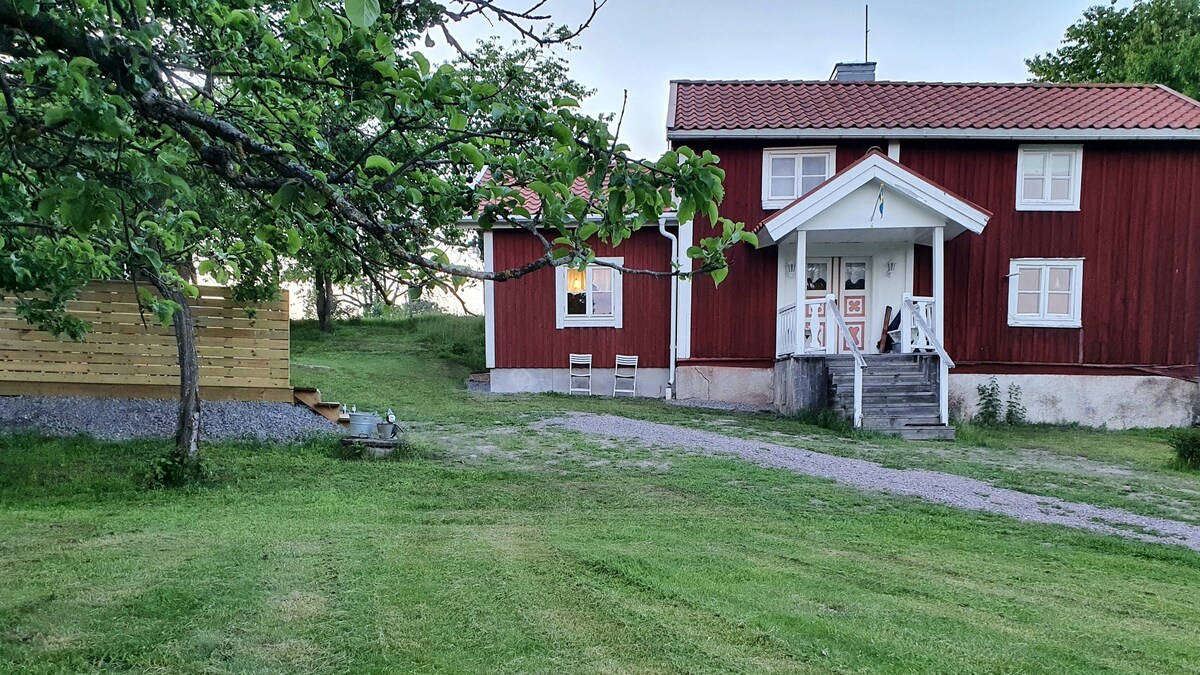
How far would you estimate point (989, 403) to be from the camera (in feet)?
42.8

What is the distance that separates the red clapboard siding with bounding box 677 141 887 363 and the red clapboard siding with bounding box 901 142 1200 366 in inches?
119

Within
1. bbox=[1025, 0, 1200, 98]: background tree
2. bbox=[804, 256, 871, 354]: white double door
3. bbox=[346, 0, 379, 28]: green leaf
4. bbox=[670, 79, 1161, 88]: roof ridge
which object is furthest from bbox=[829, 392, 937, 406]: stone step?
bbox=[1025, 0, 1200, 98]: background tree

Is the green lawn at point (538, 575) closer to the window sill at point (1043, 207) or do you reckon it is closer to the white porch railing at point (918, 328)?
the white porch railing at point (918, 328)

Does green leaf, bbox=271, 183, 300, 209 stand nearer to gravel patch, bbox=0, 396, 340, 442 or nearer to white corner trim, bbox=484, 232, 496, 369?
gravel patch, bbox=0, 396, 340, 442

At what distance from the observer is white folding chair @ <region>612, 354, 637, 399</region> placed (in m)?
14.5

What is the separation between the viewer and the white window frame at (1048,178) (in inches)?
516

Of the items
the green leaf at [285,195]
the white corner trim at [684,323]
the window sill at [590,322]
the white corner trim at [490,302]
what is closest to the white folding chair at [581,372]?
the window sill at [590,322]

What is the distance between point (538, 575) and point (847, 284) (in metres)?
11.8

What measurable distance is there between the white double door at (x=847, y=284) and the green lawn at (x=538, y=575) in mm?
7199

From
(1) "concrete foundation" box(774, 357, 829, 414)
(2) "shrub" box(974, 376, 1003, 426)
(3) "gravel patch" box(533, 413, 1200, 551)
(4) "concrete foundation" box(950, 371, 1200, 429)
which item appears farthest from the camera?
(2) "shrub" box(974, 376, 1003, 426)

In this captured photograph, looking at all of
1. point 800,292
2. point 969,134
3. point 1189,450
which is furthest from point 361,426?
point 969,134

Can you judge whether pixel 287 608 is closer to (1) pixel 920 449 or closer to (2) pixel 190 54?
(2) pixel 190 54

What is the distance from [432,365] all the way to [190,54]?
15.8m

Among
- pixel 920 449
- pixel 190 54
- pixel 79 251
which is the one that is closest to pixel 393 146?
pixel 190 54
